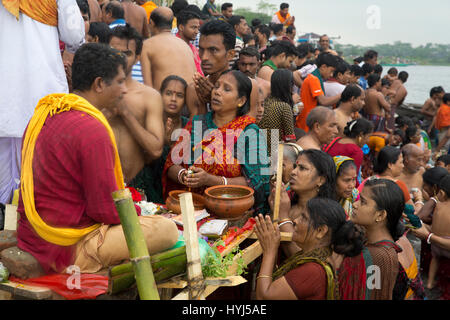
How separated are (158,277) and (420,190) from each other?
4817 millimetres

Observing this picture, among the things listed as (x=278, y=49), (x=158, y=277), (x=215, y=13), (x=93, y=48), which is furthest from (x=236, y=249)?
(x=215, y=13)

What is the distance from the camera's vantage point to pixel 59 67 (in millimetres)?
4031

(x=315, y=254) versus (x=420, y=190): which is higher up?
(x=315, y=254)

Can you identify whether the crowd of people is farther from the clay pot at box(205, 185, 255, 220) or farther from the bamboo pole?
the bamboo pole

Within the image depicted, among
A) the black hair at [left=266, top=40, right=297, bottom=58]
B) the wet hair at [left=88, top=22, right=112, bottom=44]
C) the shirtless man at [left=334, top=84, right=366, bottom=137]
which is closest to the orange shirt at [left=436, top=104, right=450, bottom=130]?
the shirtless man at [left=334, top=84, right=366, bottom=137]

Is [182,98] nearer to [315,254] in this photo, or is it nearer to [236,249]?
[236,249]

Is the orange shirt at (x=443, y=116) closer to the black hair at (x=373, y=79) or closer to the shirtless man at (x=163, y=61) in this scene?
the black hair at (x=373, y=79)

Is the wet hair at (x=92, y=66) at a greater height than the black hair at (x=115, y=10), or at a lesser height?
lesser

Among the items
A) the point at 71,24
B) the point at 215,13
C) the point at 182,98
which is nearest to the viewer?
the point at 71,24

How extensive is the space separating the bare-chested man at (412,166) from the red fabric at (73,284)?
4.99m

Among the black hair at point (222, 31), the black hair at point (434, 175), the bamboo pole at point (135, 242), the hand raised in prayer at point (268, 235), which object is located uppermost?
the black hair at point (222, 31)

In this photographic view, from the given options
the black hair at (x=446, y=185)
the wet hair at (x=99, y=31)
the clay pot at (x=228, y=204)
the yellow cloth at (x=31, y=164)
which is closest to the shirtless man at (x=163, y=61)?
the wet hair at (x=99, y=31)

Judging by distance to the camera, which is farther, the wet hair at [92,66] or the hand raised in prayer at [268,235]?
the hand raised in prayer at [268,235]

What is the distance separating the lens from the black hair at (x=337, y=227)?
265cm
